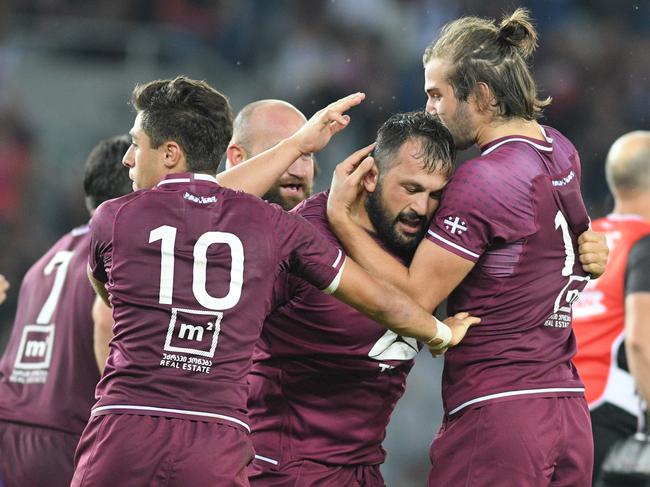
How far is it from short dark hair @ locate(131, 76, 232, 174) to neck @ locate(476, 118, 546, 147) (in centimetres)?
96

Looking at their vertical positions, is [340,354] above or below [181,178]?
below

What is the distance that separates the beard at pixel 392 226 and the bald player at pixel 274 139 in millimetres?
1029

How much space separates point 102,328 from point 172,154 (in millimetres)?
1313

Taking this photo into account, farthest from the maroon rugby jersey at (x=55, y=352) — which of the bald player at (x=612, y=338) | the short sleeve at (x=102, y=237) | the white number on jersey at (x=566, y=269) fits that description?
the bald player at (x=612, y=338)

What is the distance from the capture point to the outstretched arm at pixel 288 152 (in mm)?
4262

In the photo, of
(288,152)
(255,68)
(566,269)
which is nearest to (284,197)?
(288,152)

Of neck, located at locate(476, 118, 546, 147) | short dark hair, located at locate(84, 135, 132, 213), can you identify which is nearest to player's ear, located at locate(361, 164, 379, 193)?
neck, located at locate(476, 118, 546, 147)

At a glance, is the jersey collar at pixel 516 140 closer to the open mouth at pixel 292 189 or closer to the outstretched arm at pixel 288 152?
the outstretched arm at pixel 288 152

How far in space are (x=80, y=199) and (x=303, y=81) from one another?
2.70 metres

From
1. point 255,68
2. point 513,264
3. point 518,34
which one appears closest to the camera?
point 513,264

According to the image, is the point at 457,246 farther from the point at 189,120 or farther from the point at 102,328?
the point at 102,328

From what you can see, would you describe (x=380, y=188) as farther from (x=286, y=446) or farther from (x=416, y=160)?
(x=286, y=446)

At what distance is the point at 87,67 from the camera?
1113cm

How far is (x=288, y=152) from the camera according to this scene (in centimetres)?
431
